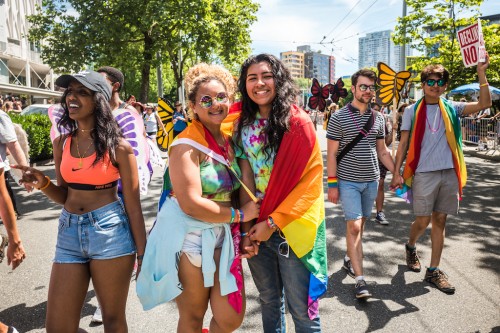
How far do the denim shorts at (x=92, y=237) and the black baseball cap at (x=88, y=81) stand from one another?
2.28ft

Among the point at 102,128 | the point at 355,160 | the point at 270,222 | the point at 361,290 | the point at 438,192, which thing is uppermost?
the point at 102,128

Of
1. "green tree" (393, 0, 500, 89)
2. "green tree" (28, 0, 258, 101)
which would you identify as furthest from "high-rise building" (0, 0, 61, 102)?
"green tree" (393, 0, 500, 89)

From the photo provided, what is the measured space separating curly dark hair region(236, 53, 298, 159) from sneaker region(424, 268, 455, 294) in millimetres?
2541

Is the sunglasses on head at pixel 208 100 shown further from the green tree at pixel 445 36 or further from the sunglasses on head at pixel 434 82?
the green tree at pixel 445 36

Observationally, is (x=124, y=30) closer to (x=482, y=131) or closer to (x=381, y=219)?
(x=381, y=219)

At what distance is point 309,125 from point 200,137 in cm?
62

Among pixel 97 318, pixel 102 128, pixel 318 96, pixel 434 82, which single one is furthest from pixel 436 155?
pixel 318 96

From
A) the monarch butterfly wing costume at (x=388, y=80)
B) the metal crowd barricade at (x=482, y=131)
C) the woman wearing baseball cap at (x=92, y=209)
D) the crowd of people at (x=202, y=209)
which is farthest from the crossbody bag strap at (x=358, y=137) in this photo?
the metal crowd barricade at (x=482, y=131)

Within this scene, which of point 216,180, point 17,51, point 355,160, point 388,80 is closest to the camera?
point 216,180

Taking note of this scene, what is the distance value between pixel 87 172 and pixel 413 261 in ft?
11.4

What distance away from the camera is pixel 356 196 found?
3658mm

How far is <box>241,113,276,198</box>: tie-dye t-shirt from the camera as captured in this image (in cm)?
223

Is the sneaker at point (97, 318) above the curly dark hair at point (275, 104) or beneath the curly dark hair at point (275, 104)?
beneath

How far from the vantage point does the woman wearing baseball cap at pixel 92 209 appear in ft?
7.07
